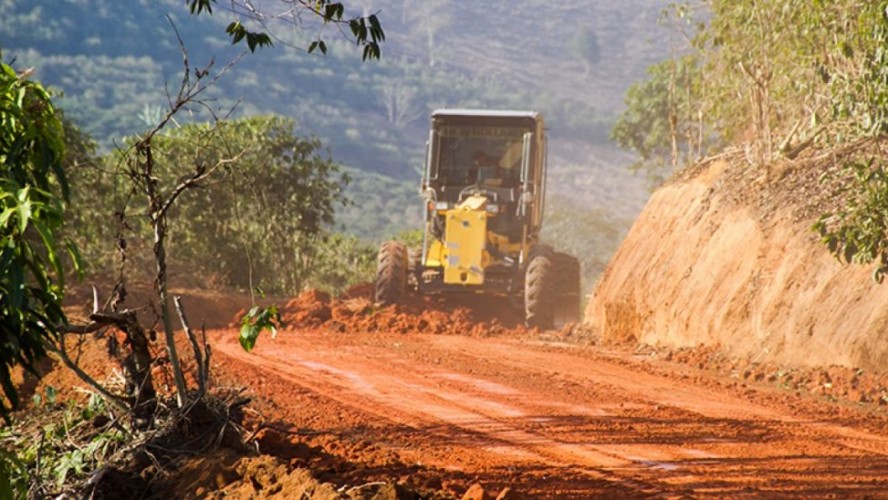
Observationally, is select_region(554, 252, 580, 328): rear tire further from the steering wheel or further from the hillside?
the hillside

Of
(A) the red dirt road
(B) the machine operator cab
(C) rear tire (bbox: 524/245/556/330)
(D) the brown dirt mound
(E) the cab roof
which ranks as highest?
(E) the cab roof

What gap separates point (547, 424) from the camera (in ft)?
34.6

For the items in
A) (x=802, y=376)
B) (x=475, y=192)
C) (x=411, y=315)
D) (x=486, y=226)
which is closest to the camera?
(x=802, y=376)

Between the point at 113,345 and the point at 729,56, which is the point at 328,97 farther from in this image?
the point at 113,345

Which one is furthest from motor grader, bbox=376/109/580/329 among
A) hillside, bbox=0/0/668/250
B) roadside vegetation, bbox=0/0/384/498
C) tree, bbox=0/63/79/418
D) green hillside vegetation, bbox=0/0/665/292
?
hillside, bbox=0/0/668/250

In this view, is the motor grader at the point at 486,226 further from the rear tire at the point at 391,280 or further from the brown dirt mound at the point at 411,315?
the brown dirt mound at the point at 411,315

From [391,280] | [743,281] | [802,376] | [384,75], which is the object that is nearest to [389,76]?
[384,75]

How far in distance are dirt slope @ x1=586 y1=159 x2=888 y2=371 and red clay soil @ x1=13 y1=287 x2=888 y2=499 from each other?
0.47 m

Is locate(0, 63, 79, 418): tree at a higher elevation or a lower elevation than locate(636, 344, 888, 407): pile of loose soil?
higher

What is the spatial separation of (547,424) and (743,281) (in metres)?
6.72

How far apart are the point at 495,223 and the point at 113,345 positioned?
538 inches

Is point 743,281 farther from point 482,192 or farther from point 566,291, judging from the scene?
point 482,192

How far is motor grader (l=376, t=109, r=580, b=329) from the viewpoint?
2070cm

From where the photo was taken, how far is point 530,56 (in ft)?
414
